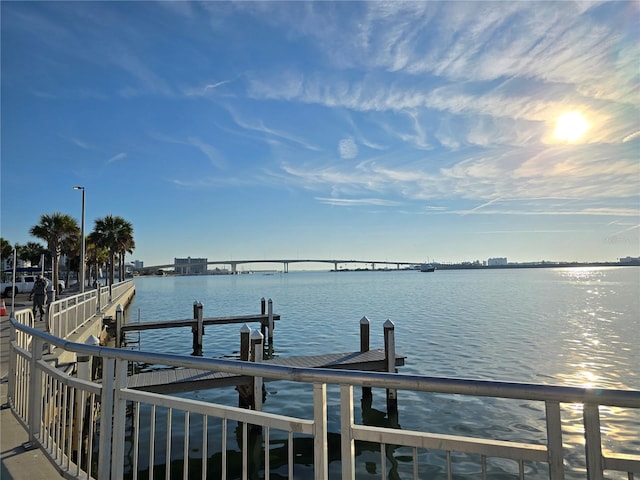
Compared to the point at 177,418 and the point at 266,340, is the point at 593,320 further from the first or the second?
the point at 177,418

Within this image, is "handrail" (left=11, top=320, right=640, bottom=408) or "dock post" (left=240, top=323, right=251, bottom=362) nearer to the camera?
"handrail" (left=11, top=320, right=640, bottom=408)

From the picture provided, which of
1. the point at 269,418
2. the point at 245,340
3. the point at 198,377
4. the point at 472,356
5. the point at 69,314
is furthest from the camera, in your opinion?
the point at 472,356

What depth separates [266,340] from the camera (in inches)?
840

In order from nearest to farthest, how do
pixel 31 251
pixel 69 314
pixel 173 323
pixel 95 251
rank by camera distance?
pixel 69 314 < pixel 173 323 < pixel 95 251 < pixel 31 251

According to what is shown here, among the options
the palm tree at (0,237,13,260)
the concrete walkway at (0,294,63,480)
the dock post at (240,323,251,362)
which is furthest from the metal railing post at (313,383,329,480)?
the palm tree at (0,237,13,260)

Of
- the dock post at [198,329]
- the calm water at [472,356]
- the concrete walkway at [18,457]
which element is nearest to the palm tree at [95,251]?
the calm water at [472,356]

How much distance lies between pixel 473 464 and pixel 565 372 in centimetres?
884

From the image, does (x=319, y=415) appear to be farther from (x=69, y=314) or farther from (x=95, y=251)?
(x=95, y=251)

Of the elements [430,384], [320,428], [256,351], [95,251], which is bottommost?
[256,351]

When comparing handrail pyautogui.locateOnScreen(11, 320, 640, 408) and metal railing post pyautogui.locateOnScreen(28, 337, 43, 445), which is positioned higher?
handrail pyautogui.locateOnScreen(11, 320, 640, 408)

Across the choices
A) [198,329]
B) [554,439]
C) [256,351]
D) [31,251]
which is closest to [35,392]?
[554,439]

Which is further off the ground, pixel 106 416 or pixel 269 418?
pixel 269 418

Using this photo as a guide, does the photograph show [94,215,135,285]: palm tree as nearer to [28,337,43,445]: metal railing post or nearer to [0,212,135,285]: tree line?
[0,212,135,285]: tree line

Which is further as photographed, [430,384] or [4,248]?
[4,248]
